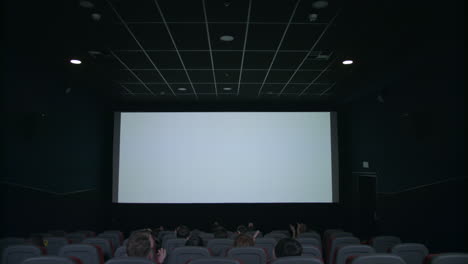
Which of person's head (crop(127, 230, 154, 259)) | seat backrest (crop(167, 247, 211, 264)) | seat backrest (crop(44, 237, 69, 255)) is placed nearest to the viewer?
person's head (crop(127, 230, 154, 259))

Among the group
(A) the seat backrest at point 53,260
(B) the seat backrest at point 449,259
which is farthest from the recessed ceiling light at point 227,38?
(B) the seat backrest at point 449,259

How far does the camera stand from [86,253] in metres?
3.19

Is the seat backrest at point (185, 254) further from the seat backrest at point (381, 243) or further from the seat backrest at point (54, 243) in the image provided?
the seat backrest at point (381, 243)

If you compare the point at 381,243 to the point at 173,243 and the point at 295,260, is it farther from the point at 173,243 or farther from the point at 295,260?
the point at 295,260

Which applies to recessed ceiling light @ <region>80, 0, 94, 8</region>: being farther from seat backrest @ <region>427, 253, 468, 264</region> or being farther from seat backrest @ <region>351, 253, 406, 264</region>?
seat backrest @ <region>427, 253, 468, 264</region>

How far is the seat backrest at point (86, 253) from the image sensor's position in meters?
3.17

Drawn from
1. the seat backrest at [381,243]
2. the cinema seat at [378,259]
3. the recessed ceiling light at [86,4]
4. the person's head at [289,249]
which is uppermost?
the recessed ceiling light at [86,4]

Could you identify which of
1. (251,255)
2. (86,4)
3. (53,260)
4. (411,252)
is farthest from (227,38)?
(53,260)

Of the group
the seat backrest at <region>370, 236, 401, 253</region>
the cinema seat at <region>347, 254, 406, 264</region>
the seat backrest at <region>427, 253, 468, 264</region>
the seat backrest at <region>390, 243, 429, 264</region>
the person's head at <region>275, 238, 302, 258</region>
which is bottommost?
the seat backrest at <region>370, 236, 401, 253</region>

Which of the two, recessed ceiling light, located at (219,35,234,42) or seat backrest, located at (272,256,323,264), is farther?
recessed ceiling light, located at (219,35,234,42)

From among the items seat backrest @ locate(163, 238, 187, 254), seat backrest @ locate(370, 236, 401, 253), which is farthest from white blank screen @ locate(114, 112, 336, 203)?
seat backrest @ locate(163, 238, 187, 254)

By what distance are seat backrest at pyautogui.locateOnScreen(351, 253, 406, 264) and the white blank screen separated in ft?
26.2

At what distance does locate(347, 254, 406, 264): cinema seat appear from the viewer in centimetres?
208

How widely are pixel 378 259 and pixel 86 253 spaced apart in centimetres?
253
